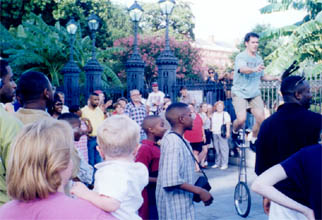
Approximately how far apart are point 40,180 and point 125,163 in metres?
0.87

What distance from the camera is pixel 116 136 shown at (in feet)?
8.52

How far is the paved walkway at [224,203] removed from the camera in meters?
6.91

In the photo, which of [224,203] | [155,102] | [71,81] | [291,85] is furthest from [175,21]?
[291,85]

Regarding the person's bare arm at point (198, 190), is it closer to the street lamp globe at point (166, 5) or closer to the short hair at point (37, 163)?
the short hair at point (37, 163)

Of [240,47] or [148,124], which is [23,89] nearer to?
[148,124]

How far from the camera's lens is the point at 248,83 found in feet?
22.7

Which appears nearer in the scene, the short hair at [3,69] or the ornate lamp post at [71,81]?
the short hair at [3,69]

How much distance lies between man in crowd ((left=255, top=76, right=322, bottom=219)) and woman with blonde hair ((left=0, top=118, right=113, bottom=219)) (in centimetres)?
207

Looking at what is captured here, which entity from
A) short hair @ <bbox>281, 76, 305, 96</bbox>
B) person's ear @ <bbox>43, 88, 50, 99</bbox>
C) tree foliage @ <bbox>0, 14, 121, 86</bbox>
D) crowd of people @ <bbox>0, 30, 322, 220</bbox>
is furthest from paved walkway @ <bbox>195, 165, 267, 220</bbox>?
tree foliage @ <bbox>0, 14, 121, 86</bbox>

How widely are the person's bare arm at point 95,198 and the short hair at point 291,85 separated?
2.07m

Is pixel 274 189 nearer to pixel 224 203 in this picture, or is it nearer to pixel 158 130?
pixel 158 130

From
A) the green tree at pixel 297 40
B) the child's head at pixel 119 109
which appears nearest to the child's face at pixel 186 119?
the child's head at pixel 119 109

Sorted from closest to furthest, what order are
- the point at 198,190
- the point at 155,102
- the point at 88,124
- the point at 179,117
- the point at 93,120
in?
the point at 198,190, the point at 179,117, the point at 88,124, the point at 93,120, the point at 155,102

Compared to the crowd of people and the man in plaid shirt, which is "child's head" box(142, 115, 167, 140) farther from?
the man in plaid shirt
